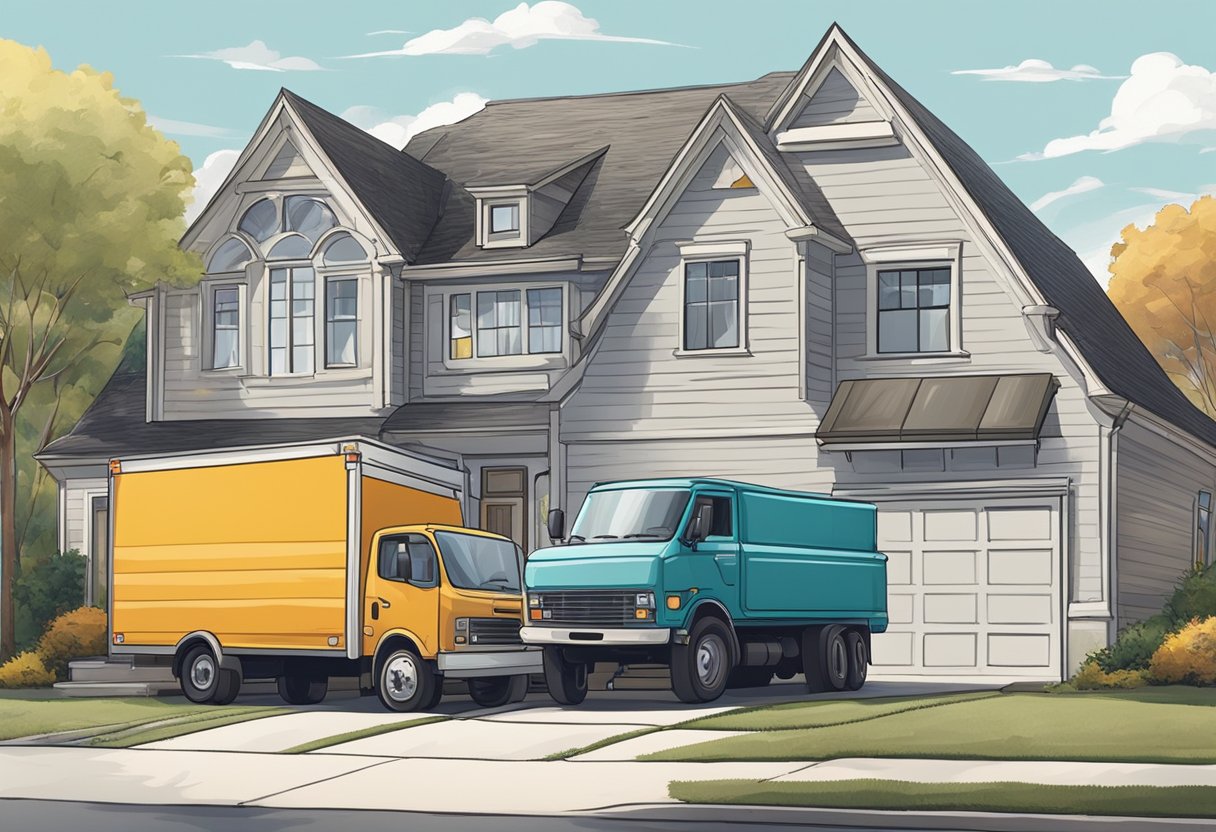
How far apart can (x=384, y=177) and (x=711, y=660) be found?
615 inches

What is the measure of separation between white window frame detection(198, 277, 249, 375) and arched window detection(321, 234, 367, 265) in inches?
66.5

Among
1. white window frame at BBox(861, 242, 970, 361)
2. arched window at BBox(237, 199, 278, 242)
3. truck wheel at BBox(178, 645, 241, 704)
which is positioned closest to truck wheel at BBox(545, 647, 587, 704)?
truck wheel at BBox(178, 645, 241, 704)

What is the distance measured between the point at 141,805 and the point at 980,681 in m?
16.2

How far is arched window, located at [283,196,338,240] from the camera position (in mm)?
34500

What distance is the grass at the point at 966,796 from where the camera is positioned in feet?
48.1

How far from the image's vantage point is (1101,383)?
28.8m

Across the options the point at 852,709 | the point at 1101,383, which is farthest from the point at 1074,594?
the point at 852,709

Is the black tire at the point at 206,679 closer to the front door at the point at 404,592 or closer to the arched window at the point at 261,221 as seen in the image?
the front door at the point at 404,592

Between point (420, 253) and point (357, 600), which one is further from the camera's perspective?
point (420, 253)

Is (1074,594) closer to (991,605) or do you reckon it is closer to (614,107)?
(991,605)

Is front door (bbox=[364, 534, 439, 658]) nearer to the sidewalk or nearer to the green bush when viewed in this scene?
the sidewalk

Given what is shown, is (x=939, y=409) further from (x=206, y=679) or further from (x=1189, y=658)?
(x=206, y=679)

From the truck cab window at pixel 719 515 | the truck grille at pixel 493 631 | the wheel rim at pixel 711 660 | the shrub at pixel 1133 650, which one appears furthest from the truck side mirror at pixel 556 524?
the shrub at pixel 1133 650

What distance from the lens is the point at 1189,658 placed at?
2548cm
